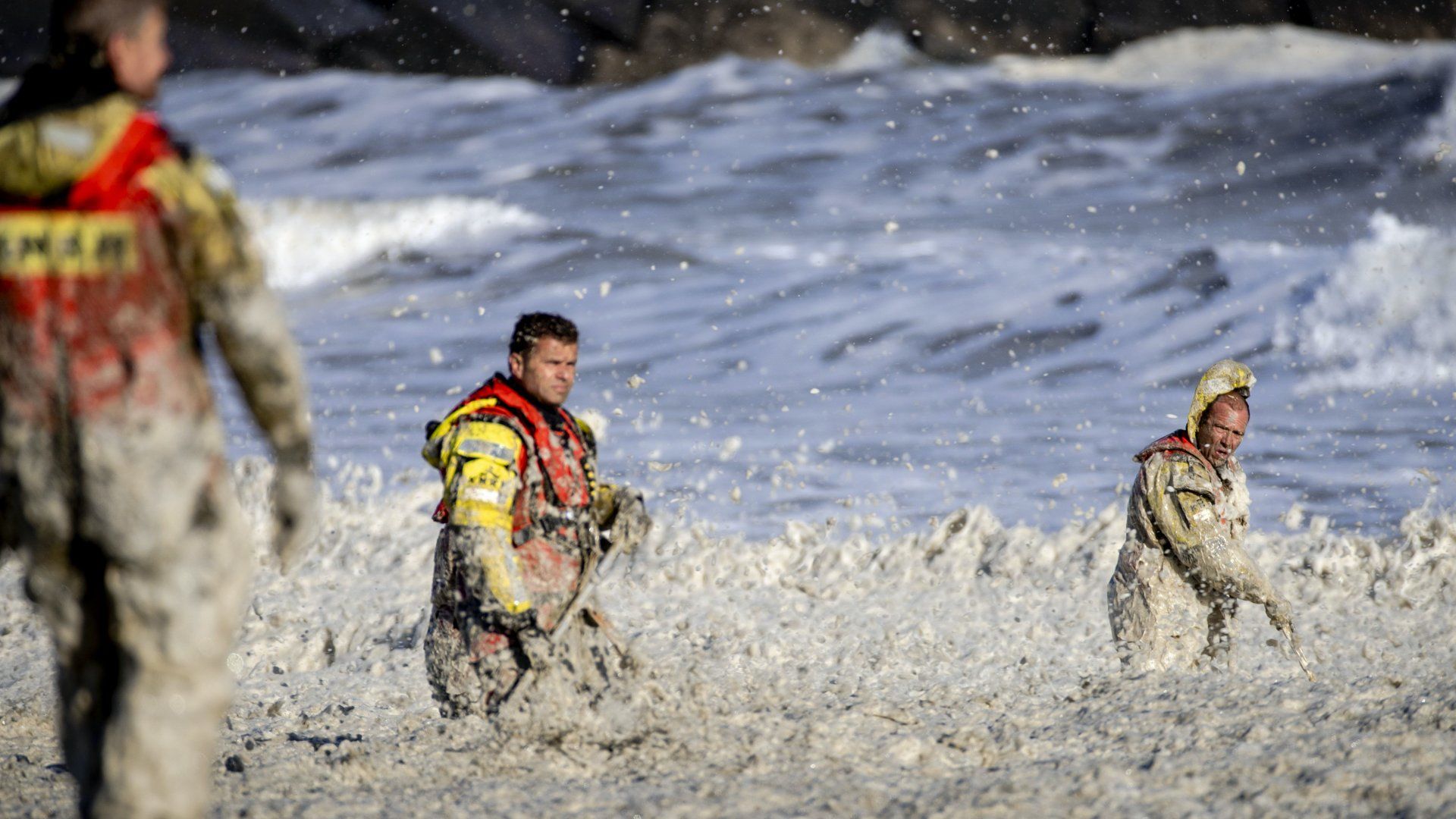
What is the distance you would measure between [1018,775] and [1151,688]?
3.84ft

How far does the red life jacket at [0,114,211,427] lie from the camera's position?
242cm

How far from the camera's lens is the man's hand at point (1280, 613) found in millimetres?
5211

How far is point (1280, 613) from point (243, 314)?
4157 millimetres

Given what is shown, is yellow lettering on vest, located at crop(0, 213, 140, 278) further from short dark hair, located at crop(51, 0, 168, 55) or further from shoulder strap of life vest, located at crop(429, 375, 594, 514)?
shoulder strap of life vest, located at crop(429, 375, 594, 514)

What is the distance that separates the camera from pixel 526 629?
13.1 ft

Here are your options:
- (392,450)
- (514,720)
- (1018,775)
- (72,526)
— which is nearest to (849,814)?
(1018,775)

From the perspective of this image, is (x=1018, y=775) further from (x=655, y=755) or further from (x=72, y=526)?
(x=72, y=526)

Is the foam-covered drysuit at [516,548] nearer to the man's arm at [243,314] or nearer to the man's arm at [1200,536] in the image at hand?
the man's arm at [243,314]

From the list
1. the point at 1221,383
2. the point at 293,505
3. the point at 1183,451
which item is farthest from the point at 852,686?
the point at 293,505

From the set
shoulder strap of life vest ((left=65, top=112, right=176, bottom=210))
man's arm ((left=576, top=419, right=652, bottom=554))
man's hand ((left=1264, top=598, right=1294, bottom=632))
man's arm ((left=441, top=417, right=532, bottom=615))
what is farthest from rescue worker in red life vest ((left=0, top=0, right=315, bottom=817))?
man's hand ((left=1264, top=598, right=1294, bottom=632))

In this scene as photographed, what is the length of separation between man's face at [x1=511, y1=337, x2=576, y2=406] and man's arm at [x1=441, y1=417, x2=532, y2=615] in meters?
0.26

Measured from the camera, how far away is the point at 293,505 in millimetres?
2566

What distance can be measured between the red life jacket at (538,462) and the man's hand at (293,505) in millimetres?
1355

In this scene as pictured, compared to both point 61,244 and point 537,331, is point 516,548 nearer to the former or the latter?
point 537,331
